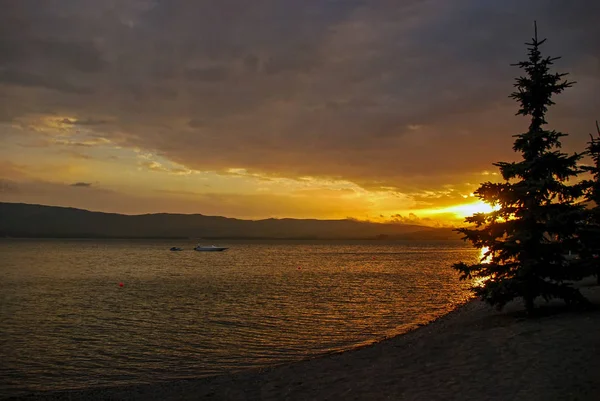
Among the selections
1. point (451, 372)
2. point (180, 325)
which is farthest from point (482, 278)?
point (451, 372)

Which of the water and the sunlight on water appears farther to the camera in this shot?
the water

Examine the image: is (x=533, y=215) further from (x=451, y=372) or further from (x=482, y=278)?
(x=482, y=278)

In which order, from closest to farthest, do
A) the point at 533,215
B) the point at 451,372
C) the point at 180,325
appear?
the point at 451,372, the point at 533,215, the point at 180,325

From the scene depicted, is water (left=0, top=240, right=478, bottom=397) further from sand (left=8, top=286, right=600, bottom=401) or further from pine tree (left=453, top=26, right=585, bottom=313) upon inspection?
pine tree (left=453, top=26, right=585, bottom=313)

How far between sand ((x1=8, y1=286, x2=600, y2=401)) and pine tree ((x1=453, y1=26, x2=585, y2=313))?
5.00 ft

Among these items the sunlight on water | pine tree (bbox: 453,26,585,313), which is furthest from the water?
pine tree (bbox: 453,26,585,313)

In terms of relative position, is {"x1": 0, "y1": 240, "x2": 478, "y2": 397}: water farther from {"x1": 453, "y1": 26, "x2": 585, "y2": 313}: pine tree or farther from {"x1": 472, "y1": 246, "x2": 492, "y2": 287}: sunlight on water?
{"x1": 453, "y1": 26, "x2": 585, "y2": 313}: pine tree

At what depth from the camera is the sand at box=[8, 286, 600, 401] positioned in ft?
39.4

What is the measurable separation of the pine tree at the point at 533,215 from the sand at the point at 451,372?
1.52m

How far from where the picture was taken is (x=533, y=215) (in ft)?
59.8

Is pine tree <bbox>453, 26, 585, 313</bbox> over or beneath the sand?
over

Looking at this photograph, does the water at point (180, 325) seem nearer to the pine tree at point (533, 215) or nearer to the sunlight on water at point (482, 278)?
the sunlight on water at point (482, 278)

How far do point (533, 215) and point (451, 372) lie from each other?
306 inches

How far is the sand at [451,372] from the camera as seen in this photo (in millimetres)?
12023
